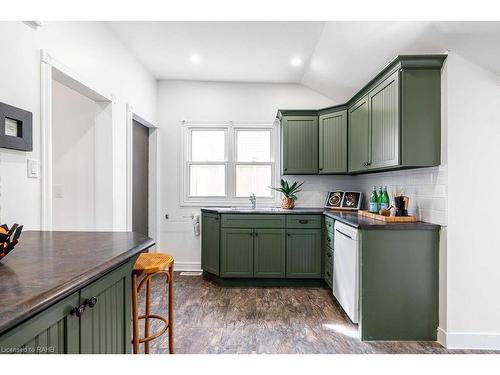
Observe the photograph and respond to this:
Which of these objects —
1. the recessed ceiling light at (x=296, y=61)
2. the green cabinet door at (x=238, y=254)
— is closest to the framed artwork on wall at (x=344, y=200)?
the green cabinet door at (x=238, y=254)

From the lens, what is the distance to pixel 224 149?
4.39m

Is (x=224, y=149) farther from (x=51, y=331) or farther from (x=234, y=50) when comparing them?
(x=51, y=331)

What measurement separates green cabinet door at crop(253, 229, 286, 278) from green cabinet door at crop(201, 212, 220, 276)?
0.50 metres

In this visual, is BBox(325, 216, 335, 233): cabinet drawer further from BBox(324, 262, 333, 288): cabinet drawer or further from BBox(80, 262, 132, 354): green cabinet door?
BBox(80, 262, 132, 354): green cabinet door

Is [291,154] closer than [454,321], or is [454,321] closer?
[454,321]

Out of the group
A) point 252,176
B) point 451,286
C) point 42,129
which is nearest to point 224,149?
point 252,176

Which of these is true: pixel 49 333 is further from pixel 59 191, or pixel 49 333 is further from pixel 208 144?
pixel 208 144

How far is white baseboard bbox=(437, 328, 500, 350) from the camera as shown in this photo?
7.23 ft

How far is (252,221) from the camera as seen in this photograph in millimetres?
3594

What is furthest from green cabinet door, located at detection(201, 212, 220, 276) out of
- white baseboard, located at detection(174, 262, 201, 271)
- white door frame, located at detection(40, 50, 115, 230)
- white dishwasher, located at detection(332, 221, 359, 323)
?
white door frame, located at detection(40, 50, 115, 230)

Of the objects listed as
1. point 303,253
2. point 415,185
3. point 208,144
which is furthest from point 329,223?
point 208,144
